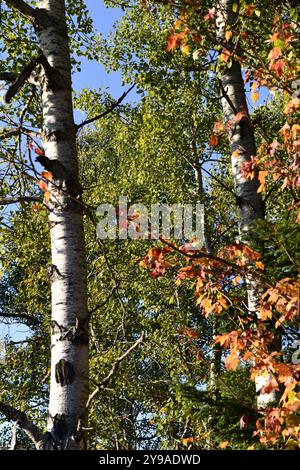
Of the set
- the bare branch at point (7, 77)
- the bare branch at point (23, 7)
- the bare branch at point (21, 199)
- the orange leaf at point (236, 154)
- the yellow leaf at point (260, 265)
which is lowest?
the yellow leaf at point (260, 265)

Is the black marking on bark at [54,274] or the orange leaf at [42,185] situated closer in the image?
the black marking on bark at [54,274]

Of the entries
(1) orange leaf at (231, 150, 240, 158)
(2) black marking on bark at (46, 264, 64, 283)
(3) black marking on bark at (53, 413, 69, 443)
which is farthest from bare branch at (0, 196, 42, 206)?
(1) orange leaf at (231, 150, 240, 158)

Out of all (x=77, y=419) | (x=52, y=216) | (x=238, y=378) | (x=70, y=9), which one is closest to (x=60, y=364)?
(x=77, y=419)

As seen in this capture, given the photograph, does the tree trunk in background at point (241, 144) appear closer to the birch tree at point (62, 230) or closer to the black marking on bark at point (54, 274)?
the birch tree at point (62, 230)

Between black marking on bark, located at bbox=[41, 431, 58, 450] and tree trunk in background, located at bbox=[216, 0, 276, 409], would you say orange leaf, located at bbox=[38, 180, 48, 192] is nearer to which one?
black marking on bark, located at bbox=[41, 431, 58, 450]

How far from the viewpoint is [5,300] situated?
20.9 m

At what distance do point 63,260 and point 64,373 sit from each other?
2.22ft

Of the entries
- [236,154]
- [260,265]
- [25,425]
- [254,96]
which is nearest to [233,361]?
[260,265]

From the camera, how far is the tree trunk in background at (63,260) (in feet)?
10.6

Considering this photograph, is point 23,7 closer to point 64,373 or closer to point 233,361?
point 64,373

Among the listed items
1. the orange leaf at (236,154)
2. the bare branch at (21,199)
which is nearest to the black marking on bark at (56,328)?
the bare branch at (21,199)
